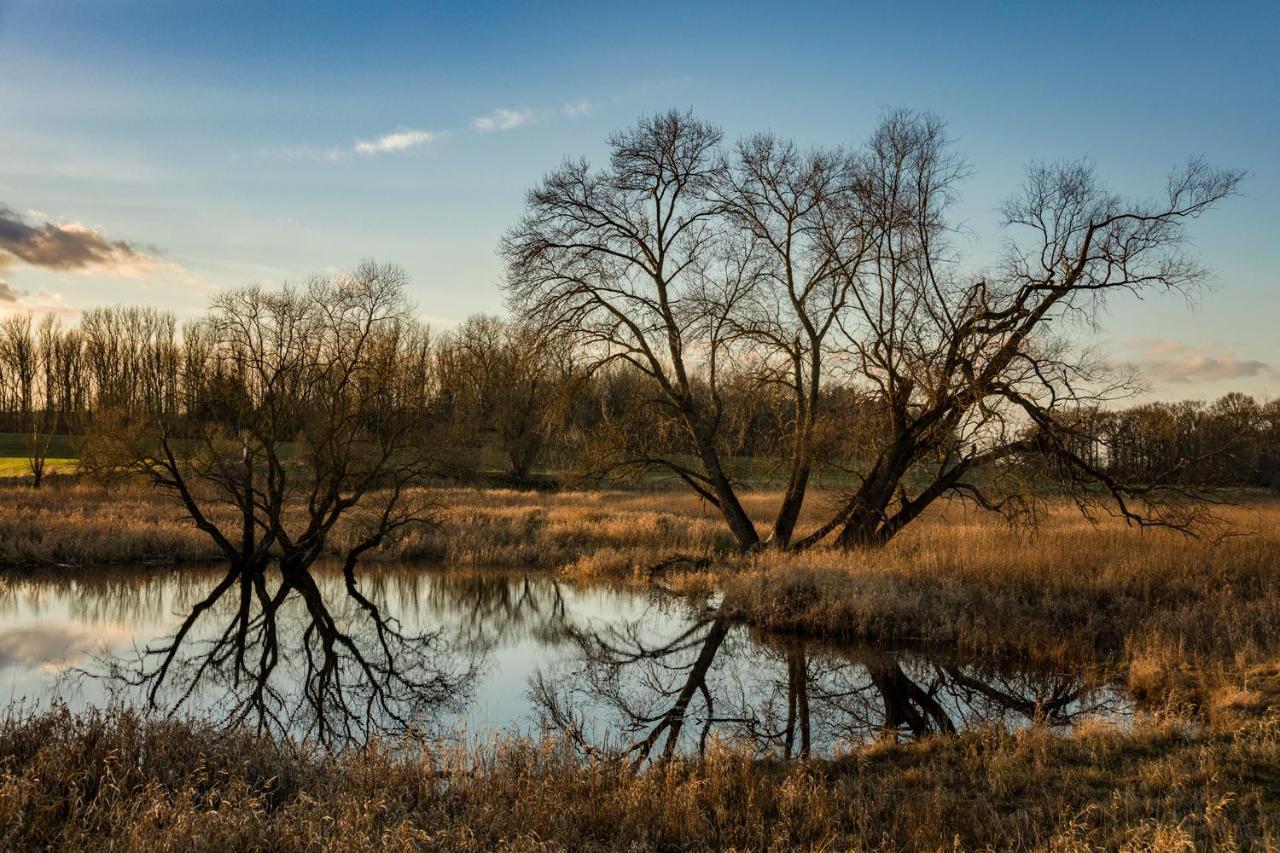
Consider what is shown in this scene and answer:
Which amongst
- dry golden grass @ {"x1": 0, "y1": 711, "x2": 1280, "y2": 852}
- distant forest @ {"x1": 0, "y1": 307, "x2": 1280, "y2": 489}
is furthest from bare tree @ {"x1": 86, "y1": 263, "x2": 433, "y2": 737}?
dry golden grass @ {"x1": 0, "y1": 711, "x2": 1280, "y2": 852}

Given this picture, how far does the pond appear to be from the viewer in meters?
10.9

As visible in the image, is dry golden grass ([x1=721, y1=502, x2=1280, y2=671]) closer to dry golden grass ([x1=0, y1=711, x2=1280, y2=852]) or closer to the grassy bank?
the grassy bank

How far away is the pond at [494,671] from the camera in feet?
35.7

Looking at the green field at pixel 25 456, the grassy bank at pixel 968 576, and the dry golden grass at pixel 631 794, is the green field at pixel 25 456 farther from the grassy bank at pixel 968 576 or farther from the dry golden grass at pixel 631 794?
the dry golden grass at pixel 631 794

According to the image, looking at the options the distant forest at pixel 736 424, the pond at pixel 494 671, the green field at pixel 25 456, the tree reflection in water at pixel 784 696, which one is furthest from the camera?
the green field at pixel 25 456

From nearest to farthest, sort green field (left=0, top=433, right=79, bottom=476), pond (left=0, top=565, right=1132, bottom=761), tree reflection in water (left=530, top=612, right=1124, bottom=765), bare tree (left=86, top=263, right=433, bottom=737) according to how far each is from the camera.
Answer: tree reflection in water (left=530, top=612, right=1124, bottom=765)
pond (left=0, top=565, right=1132, bottom=761)
bare tree (left=86, top=263, right=433, bottom=737)
green field (left=0, top=433, right=79, bottom=476)

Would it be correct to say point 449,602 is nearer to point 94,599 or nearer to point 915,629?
point 94,599

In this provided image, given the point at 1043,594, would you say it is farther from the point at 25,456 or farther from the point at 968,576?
the point at 25,456

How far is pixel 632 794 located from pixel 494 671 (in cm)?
766

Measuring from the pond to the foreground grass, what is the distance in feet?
3.81

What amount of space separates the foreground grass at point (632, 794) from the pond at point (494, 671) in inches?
45.8

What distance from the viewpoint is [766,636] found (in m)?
15.8

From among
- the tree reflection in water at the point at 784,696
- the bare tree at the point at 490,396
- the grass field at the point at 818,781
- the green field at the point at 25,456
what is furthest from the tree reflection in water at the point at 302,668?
the green field at the point at 25,456

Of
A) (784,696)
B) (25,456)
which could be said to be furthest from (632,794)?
(25,456)
